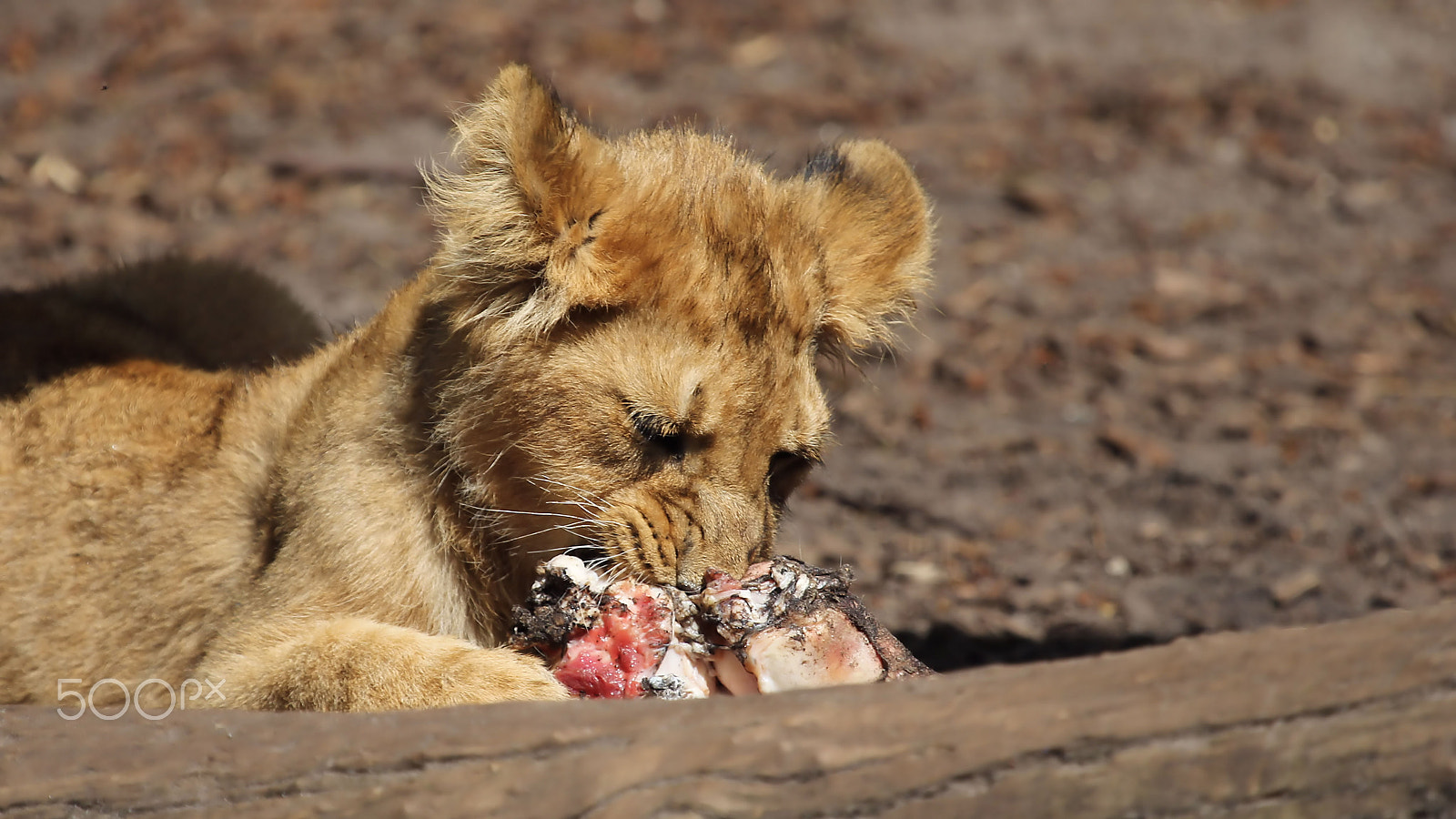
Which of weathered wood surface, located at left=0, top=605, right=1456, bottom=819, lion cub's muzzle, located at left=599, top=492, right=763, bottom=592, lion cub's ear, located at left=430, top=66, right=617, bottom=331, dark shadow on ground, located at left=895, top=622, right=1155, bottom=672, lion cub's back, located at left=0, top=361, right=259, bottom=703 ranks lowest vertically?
dark shadow on ground, located at left=895, top=622, right=1155, bottom=672

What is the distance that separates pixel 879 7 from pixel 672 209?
27.1 ft

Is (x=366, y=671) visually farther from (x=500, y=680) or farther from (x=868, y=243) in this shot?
(x=868, y=243)

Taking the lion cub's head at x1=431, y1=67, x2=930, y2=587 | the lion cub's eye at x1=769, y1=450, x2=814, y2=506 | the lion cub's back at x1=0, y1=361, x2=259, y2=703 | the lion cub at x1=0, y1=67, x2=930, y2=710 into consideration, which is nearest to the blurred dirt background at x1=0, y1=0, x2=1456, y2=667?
the lion cub's eye at x1=769, y1=450, x2=814, y2=506

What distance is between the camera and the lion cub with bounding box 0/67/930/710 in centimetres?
331

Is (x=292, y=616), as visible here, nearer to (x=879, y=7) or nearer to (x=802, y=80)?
(x=802, y=80)

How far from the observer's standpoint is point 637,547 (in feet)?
10.7

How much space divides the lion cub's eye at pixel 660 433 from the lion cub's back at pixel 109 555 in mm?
1304

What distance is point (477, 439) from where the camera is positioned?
3.50 m

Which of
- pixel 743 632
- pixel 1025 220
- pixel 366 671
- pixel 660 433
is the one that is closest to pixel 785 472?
pixel 660 433

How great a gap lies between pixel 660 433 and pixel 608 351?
26 cm

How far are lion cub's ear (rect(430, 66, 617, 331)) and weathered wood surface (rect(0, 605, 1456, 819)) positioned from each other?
1232 millimetres

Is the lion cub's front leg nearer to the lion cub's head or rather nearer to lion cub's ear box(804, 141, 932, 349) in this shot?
the lion cub's head

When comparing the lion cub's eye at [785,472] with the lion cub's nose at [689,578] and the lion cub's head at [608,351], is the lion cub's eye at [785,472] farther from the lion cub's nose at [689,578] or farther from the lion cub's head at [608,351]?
the lion cub's nose at [689,578]

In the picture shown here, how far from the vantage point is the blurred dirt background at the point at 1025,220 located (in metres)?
5.96
